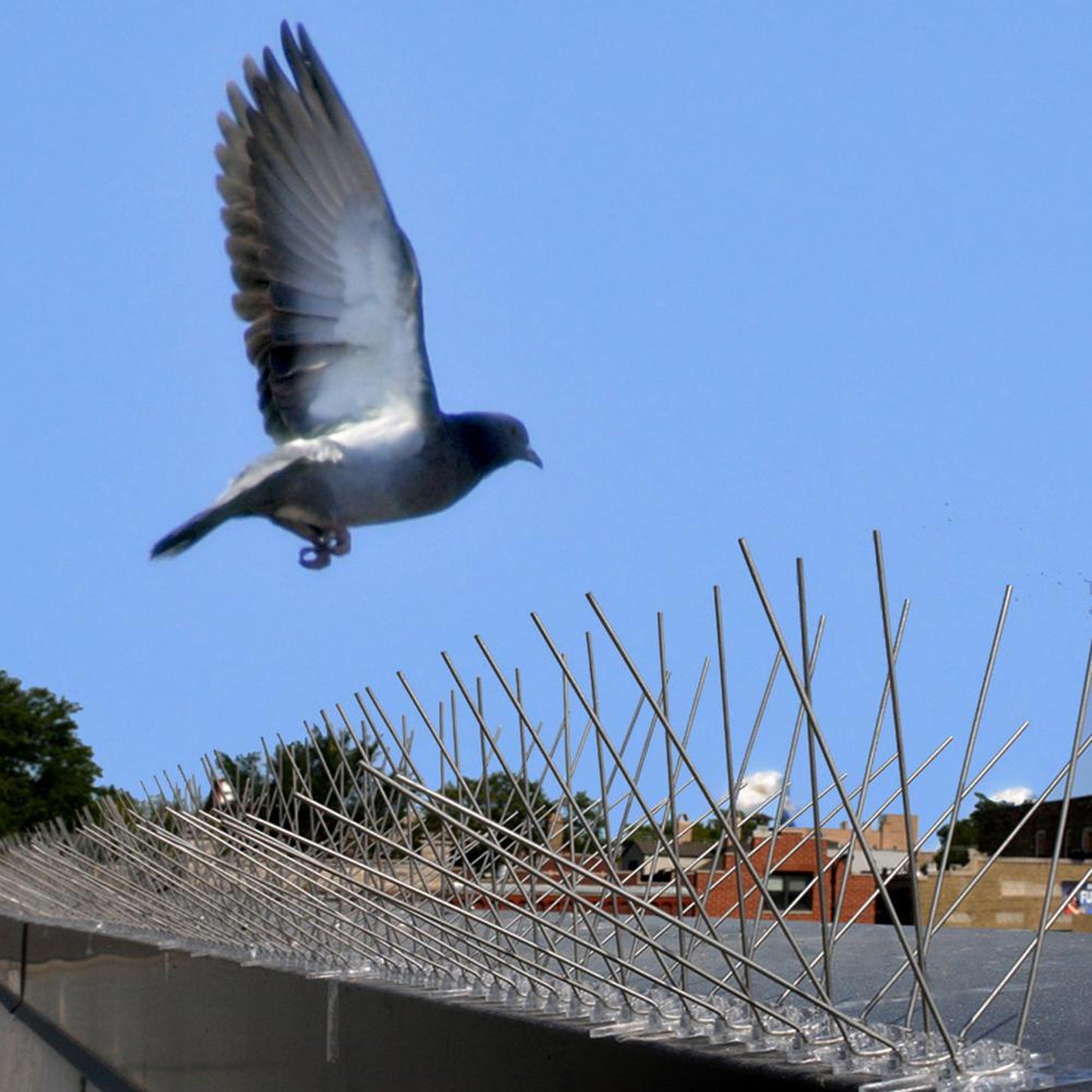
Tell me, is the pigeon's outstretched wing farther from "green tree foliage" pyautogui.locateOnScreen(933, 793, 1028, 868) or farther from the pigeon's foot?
"green tree foliage" pyautogui.locateOnScreen(933, 793, 1028, 868)

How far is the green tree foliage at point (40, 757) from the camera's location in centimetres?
1723

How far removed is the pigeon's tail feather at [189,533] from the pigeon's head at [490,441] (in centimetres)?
127

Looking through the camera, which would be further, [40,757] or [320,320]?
[40,757]

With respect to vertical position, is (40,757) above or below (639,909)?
above

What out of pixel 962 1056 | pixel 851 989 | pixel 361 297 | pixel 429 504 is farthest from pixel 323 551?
pixel 962 1056

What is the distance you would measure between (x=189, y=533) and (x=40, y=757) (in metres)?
12.4

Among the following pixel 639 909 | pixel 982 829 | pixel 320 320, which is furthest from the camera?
pixel 982 829

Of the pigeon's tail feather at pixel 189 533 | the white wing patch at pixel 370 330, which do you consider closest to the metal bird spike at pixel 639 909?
the pigeon's tail feather at pixel 189 533

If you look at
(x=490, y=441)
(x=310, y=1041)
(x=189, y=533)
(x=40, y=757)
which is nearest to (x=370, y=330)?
(x=490, y=441)

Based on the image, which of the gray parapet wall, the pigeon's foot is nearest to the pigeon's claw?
the pigeon's foot

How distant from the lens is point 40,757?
708 inches

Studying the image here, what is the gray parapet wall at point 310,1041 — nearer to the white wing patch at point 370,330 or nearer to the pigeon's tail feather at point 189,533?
the pigeon's tail feather at point 189,533

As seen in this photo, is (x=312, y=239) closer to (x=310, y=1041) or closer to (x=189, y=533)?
(x=189, y=533)

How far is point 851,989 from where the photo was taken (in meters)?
1.67
